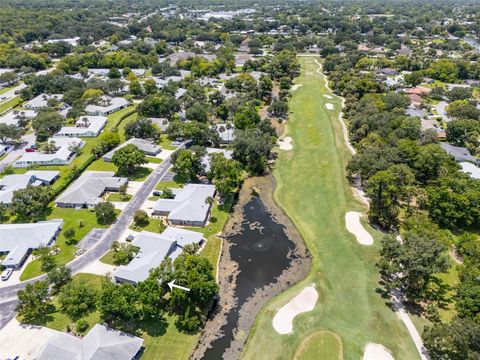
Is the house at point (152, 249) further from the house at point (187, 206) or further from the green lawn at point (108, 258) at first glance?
the green lawn at point (108, 258)

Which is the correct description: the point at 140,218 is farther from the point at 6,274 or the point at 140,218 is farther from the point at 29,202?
the point at 6,274

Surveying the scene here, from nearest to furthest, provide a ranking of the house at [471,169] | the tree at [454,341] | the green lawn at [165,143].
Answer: the tree at [454,341], the house at [471,169], the green lawn at [165,143]

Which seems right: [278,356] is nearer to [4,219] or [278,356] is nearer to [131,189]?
[131,189]

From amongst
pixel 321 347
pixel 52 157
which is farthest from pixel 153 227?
pixel 52 157

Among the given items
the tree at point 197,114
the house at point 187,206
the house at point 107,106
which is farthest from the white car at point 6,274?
the house at point 107,106

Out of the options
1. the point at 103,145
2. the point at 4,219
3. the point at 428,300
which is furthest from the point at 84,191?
the point at 428,300

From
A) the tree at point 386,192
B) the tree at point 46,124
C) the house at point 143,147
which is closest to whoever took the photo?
the tree at point 386,192

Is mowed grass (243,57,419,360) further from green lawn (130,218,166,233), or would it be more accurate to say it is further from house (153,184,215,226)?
green lawn (130,218,166,233)
